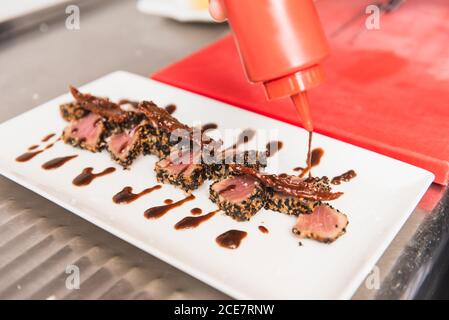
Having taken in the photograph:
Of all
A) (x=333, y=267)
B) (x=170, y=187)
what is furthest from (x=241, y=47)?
(x=333, y=267)

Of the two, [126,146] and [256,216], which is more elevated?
[126,146]

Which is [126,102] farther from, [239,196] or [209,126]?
[239,196]

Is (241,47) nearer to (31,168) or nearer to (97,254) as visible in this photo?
(97,254)

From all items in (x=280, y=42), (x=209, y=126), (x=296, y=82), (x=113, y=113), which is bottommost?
(x=209, y=126)
